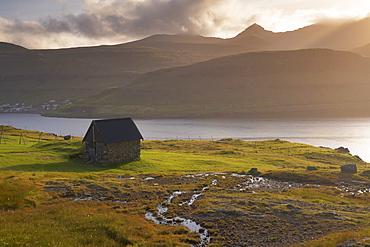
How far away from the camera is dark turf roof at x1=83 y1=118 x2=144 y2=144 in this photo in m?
60.2

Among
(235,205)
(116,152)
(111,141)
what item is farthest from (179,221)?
(116,152)

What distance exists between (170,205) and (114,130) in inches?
1226

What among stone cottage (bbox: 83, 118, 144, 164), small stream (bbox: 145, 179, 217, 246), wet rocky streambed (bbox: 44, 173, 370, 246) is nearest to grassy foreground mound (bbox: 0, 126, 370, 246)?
wet rocky streambed (bbox: 44, 173, 370, 246)

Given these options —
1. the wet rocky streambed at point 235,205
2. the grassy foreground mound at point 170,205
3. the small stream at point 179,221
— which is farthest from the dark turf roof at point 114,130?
the small stream at point 179,221

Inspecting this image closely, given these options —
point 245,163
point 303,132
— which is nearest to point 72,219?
point 245,163

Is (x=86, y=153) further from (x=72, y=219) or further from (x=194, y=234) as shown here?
(x=194, y=234)

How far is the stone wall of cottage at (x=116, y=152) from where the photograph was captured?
60.3 metres

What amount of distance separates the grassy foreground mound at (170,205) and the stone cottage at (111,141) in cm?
239

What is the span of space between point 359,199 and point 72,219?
3782 cm

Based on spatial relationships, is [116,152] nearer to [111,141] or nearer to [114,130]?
[111,141]

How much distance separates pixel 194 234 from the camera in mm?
26797

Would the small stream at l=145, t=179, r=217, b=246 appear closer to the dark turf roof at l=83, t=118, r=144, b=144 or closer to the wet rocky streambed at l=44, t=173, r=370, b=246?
the wet rocky streambed at l=44, t=173, r=370, b=246

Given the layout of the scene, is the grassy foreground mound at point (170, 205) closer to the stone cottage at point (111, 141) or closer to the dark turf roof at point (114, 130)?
the stone cottage at point (111, 141)

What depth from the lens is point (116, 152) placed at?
62.1 metres
